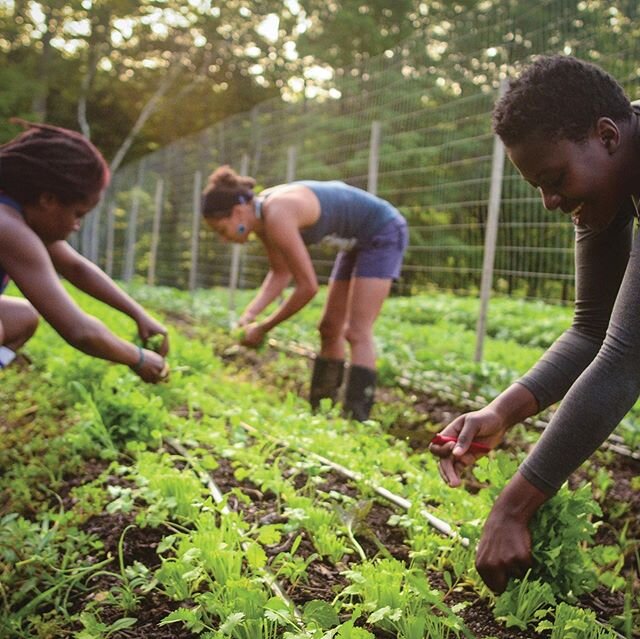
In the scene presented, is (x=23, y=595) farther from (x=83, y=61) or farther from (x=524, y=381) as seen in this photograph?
(x=83, y=61)

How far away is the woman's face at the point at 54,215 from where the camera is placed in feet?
9.82

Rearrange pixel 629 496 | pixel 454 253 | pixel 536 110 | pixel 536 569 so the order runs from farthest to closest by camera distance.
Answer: pixel 454 253 → pixel 629 496 → pixel 536 569 → pixel 536 110

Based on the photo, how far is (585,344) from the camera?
2041mm

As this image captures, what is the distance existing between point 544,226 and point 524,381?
4.08 metres

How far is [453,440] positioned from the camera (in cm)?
186

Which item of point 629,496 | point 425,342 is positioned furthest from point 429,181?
point 629,496

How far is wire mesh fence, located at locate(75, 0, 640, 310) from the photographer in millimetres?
5758

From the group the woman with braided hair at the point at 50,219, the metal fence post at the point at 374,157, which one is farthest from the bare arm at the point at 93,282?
the metal fence post at the point at 374,157

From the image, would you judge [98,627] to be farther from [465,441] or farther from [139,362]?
[139,362]

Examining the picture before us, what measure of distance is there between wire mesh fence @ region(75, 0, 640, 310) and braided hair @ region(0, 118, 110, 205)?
3413 millimetres

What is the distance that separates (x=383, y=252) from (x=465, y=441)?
2.77 m

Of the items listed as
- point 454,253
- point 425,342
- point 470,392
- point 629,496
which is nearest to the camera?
point 629,496

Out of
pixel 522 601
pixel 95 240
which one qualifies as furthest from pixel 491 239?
pixel 95 240

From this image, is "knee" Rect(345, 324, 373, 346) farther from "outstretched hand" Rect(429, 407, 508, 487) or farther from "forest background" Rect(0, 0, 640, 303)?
"outstretched hand" Rect(429, 407, 508, 487)
